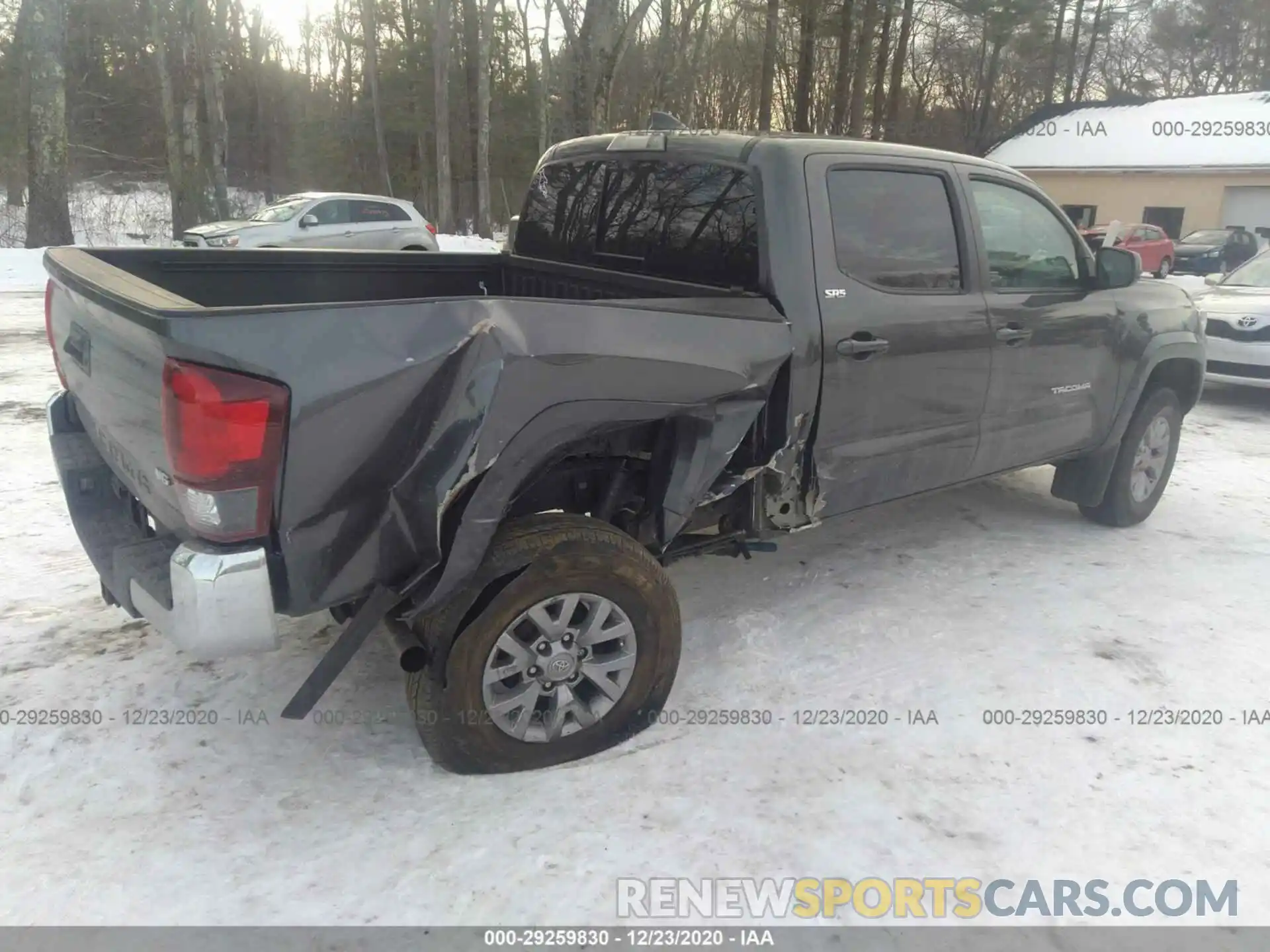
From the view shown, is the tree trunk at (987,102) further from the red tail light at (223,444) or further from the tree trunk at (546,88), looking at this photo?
the red tail light at (223,444)

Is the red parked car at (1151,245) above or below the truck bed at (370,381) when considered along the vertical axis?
above

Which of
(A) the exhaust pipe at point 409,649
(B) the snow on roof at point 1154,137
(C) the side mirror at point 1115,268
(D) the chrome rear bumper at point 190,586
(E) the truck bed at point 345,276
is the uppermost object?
(B) the snow on roof at point 1154,137

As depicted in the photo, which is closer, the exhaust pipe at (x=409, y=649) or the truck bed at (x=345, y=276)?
the exhaust pipe at (x=409, y=649)

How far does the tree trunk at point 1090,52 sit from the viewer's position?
1548 inches

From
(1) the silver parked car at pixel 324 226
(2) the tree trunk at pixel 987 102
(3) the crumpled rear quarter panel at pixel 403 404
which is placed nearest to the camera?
(3) the crumpled rear quarter panel at pixel 403 404

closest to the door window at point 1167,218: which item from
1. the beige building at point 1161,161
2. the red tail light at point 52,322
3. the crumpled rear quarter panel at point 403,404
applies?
the beige building at point 1161,161

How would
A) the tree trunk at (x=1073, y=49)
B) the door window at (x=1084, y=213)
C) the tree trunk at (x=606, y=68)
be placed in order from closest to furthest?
the tree trunk at (x=606, y=68)
the door window at (x=1084, y=213)
the tree trunk at (x=1073, y=49)

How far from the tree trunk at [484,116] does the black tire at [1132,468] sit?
81.3ft

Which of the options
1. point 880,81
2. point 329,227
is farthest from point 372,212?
point 880,81

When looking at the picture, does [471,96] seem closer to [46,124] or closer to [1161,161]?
[46,124]

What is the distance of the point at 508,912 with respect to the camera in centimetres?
240

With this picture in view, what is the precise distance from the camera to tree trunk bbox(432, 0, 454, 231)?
27031 millimetres

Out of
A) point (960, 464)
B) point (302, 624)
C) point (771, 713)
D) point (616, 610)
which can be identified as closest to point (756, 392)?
point (616, 610)

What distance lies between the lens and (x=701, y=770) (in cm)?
301
